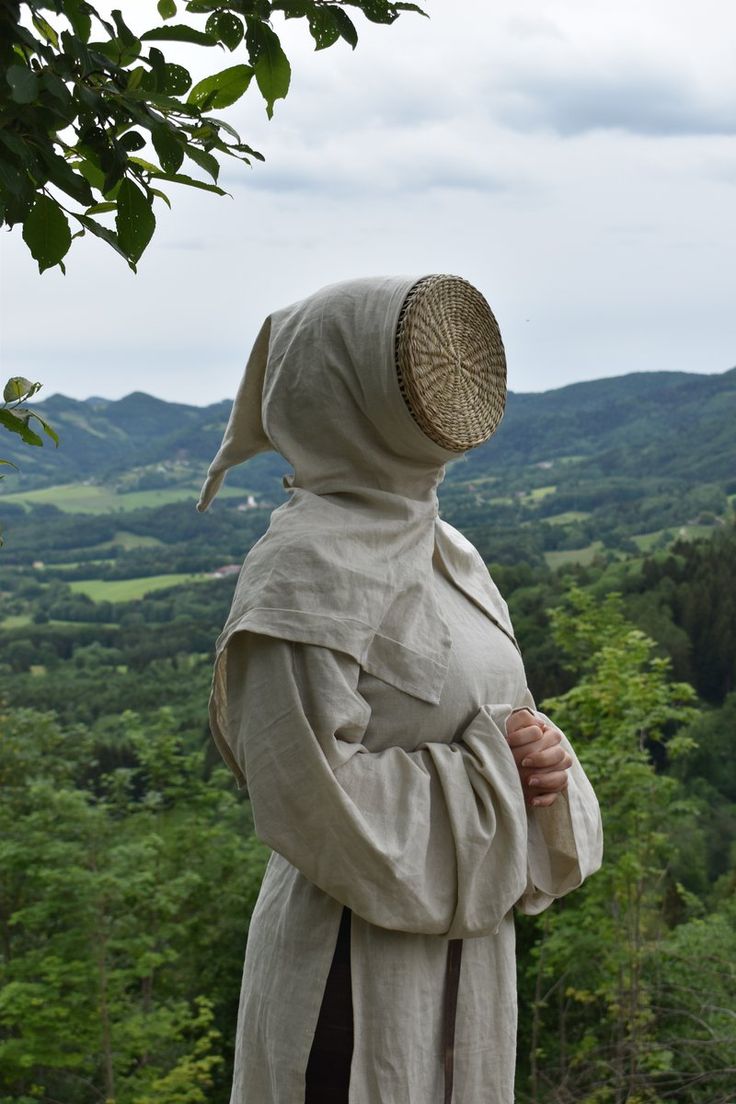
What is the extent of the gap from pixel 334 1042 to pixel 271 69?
1299 mm

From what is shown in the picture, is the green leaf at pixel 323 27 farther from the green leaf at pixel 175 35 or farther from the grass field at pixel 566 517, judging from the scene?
the grass field at pixel 566 517

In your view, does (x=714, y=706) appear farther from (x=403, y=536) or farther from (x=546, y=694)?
(x=403, y=536)

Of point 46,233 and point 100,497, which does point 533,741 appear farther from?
point 100,497

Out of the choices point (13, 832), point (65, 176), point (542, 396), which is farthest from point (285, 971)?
point (542, 396)

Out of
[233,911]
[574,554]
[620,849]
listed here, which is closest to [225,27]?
[620,849]

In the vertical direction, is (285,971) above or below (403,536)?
below

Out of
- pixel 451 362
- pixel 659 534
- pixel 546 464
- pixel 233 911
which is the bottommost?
pixel 233 911

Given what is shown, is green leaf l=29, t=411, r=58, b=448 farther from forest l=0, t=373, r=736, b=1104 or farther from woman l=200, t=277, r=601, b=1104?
forest l=0, t=373, r=736, b=1104

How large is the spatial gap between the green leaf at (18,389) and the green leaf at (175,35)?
51cm

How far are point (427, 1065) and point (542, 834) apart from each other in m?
0.38

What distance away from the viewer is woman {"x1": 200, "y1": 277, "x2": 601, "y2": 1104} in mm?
1588

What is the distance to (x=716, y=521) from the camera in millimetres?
55875

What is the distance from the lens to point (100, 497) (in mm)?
92750

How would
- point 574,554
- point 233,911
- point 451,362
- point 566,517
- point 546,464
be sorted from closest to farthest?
point 451,362 → point 233,911 → point 574,554 → point 566,517 → point 546,464
